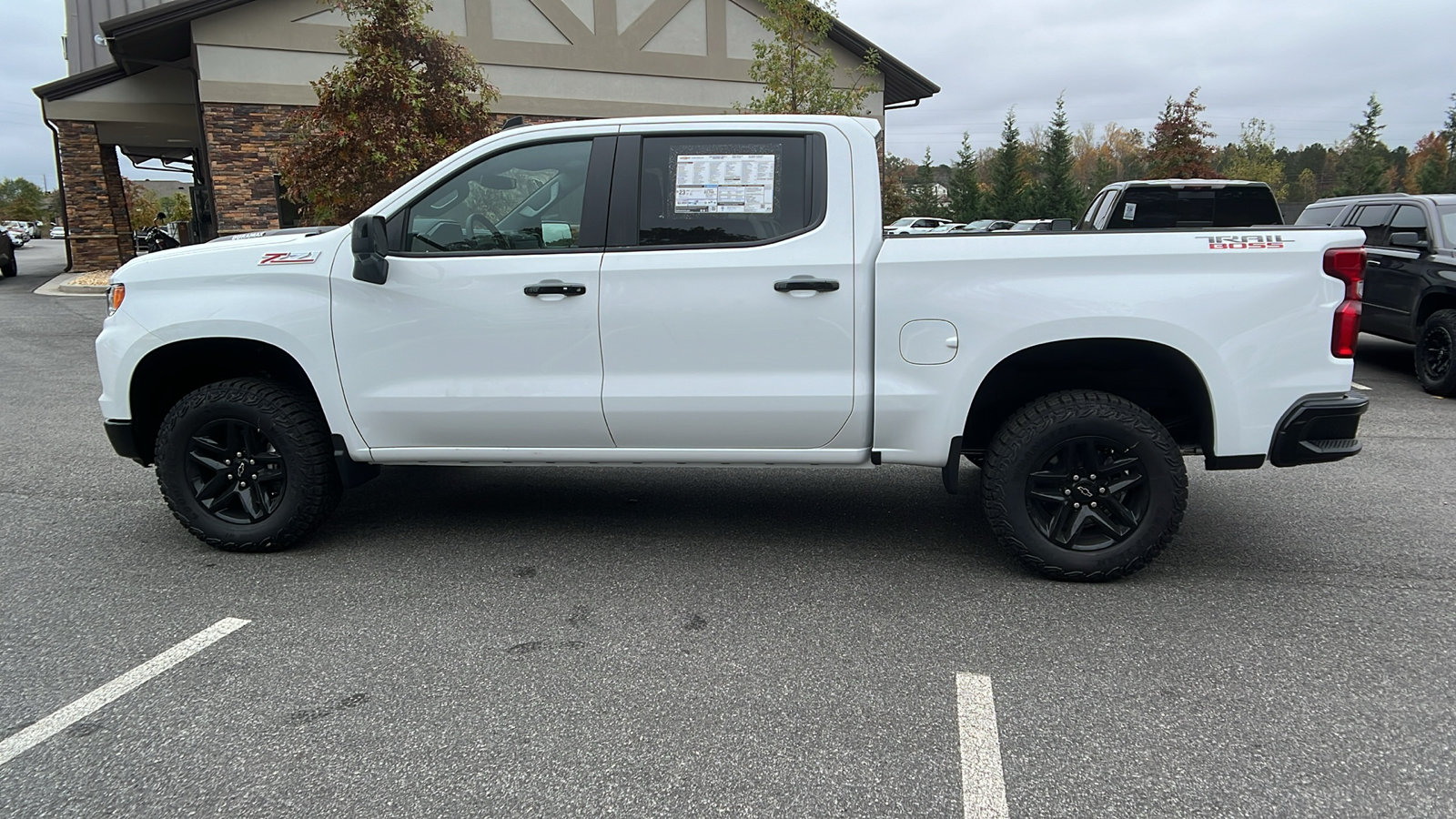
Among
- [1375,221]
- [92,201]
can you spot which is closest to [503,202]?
[1375,221]

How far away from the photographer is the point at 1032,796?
2617 mm

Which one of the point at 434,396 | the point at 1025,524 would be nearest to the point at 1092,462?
the point at 1025,524

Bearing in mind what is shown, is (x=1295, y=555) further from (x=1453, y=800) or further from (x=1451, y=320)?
(x=1451, y=320)

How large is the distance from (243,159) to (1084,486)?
53.1 ft

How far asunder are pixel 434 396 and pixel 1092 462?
2.94m

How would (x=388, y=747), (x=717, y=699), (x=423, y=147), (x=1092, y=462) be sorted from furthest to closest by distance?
(x=423, y=147) → (x=1092, y=462) → (x=717, y=699) → (x=388, y=747)

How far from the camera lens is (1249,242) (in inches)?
150

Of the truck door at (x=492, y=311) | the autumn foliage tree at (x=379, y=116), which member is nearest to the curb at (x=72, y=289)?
the autumn foliage tree at (x=379, y=116)

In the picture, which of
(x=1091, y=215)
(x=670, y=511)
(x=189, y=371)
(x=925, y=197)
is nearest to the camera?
(x=189, y=371)

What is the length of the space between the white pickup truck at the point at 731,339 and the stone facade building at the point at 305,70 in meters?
12.6

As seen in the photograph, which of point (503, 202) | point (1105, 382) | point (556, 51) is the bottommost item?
point (1105, 382)

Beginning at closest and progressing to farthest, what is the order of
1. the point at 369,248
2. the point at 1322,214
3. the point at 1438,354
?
1. the point at 369,248
2. the point at 1438,354
3. the point at 1322,214

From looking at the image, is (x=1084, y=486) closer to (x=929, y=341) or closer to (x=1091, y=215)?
(x=929, y=341)

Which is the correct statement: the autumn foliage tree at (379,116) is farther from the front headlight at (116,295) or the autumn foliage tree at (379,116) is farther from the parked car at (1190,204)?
the parked car at (1190,204)
